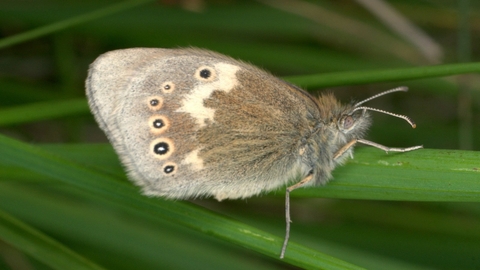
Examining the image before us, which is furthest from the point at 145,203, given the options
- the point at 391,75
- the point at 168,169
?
the point at 391,75

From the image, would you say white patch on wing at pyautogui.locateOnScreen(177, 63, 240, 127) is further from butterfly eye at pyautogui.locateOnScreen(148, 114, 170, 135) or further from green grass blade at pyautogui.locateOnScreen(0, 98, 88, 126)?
green grass blade at pyautogui.locateOnScreen(0, 98, 88, 126)

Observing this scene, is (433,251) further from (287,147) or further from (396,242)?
(287,147)

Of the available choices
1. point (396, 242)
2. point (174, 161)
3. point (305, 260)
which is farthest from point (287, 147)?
point (396, 242)

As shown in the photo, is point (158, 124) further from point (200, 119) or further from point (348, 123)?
point (348, 123)

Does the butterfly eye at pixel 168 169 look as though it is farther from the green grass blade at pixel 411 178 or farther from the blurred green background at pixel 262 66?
the green grass blade at pixel 411 178

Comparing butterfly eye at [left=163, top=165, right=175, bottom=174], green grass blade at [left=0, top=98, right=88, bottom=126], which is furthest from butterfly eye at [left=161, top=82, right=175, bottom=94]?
green grass blade at [left=0, top=98, right=88, bottom=126]

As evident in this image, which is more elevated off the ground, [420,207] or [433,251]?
[420,207]

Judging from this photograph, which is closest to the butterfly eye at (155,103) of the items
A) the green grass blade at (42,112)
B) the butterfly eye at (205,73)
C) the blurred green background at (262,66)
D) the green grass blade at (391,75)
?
the butterfly eye at (205,73)
